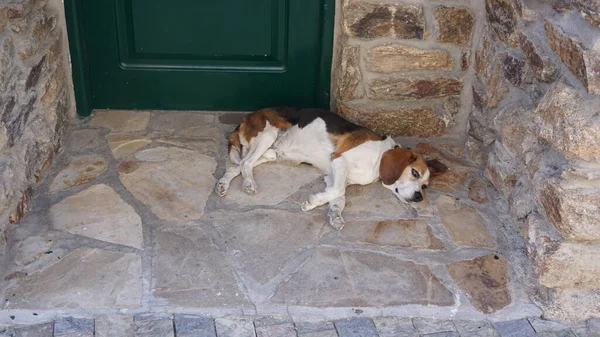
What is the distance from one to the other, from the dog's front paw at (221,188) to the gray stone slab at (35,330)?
137 cm

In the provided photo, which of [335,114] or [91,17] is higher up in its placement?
[91,17]

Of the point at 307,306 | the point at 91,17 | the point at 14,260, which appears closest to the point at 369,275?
the point at 307,306

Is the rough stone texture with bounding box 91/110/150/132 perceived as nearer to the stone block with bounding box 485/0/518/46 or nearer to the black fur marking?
the black fur marking

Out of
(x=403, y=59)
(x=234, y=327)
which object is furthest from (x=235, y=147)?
(x=234, y=327)

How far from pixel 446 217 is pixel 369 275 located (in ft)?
2.67

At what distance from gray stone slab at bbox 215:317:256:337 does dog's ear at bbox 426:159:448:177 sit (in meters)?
1.73

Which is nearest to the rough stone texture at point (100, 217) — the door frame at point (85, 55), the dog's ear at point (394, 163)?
the door frame at point (85, 55)

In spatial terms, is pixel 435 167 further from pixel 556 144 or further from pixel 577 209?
pixel 577 209

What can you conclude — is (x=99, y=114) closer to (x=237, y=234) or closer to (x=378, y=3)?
(x=237, y=234)

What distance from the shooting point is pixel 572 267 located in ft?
11.8

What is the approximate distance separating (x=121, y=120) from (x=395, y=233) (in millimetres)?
2205

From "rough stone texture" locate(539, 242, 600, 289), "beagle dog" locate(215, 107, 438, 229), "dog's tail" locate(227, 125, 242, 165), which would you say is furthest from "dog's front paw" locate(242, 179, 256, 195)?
"rough stone texture" locate(539, 242, 600, 289)

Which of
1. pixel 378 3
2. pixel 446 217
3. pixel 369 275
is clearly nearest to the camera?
pixel 369 275

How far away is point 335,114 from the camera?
486 centimetres
